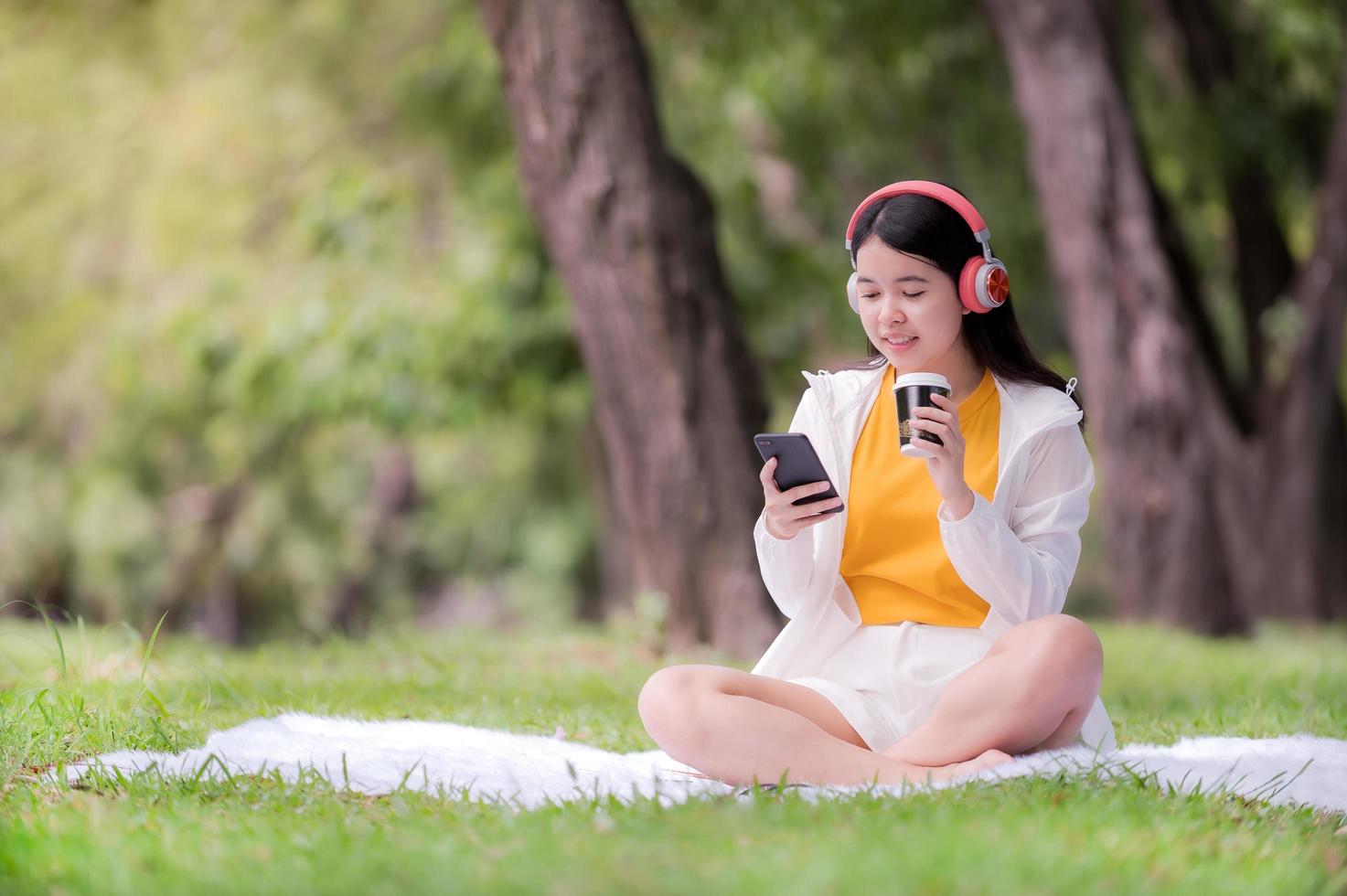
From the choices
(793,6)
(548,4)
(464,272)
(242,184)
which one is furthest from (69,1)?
(548,4)

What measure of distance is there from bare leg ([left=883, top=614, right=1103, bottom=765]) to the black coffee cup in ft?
1.50

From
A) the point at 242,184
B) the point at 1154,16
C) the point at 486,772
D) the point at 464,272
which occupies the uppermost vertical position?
the point at 1154,16

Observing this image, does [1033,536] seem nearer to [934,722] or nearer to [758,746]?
[934,722]

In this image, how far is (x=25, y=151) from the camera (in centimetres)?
1209

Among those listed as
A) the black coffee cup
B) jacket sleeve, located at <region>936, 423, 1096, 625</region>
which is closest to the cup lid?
the black coffee cup

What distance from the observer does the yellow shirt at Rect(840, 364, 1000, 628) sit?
3.23 m

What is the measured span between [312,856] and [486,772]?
2.67 feet

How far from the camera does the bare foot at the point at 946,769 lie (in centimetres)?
289

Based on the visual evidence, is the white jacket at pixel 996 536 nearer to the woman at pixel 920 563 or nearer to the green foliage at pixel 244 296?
the woman at pixel 920 563

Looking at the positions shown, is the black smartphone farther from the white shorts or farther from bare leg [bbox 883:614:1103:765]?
bare leg [bbox 883:614:1103:765]

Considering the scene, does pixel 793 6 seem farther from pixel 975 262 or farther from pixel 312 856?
pixel 312 856

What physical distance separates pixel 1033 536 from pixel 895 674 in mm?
449

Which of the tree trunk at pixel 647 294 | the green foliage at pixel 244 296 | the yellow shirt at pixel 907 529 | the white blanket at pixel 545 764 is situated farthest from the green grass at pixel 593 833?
the green foliage at pixel 244 296

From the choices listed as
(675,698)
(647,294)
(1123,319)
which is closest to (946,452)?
(675,698)
